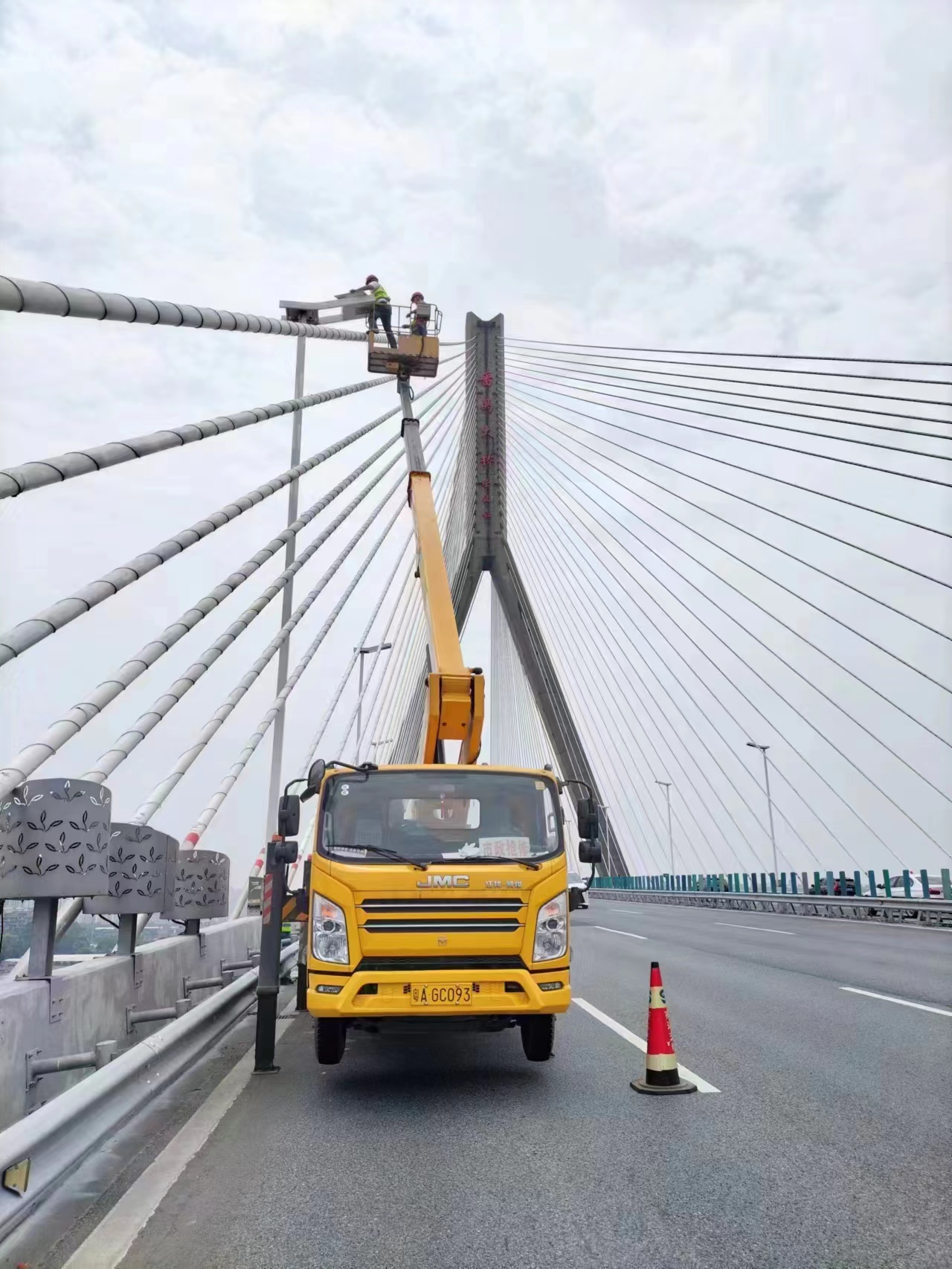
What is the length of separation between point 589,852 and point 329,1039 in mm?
2217

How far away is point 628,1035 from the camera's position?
28.3 feet

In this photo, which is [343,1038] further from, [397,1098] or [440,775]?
[440,775]

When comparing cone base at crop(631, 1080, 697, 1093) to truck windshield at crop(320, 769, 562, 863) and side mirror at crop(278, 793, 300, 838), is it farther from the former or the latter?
side mirror at crop(278, 793, 300, 838)

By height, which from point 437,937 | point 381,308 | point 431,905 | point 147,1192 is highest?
point 381,308

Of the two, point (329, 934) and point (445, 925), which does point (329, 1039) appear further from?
point (445, 925)

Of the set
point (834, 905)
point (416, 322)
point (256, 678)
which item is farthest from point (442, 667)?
point (834, 905)

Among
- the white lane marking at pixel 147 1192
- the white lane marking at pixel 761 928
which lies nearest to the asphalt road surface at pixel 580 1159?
the white lane marking at pixel 147 1192

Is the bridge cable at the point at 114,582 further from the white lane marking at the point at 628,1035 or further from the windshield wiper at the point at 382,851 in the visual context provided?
the white lane marking at the point at 628,1035

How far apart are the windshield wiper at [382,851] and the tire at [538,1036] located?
1252 mm

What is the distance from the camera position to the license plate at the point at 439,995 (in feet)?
21.4

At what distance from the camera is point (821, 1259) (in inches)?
147

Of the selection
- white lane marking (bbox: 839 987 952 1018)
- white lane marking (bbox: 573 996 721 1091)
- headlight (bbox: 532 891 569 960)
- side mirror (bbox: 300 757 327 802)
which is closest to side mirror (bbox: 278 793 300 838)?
side mirror (bbox: 300 757 327 802)

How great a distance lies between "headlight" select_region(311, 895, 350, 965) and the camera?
6582mm

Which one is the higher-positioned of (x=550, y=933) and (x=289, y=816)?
(x=289, y=816)
